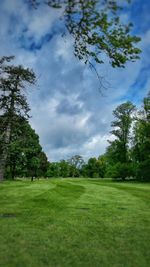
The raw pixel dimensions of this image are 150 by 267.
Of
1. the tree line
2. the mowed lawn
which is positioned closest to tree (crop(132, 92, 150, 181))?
the tree line

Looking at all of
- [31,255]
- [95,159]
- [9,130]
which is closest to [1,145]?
[9,130]

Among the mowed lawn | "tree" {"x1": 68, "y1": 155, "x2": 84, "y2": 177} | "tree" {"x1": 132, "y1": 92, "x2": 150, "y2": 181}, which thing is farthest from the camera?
"tree" {"x1": 68, "y1": 155, "x2": 84, "y2": 177}

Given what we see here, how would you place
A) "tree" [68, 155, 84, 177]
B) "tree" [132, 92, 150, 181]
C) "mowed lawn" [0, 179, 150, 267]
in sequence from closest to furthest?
1. "mowed lawn" [0, 179, 150, 267]
2. "tree" [132, 92, 150, 181]
3. "tree" [68, 155, 84, 177]

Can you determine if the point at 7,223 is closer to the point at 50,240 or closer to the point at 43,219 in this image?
the point at 43,219

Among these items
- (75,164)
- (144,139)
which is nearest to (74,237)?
(144,139)

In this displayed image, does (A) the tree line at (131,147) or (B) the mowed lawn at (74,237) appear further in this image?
(A) the tree line at (131,147)

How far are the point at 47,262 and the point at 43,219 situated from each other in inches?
187

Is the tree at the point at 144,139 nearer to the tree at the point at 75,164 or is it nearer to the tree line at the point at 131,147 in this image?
the tree line at the point at 131,147

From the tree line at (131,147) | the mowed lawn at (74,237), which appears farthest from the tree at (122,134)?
the mowed lawn at (74,237)

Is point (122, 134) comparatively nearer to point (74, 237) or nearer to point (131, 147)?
point (131, 147)

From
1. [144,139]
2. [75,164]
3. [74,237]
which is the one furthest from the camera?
[75,164]

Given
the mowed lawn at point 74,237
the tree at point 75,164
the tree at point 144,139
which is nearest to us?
the mowed lawn at point 74,237

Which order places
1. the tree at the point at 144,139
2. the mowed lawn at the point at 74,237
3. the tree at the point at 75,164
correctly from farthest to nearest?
the tree at the point at 75,164, the tree at the point at 144,139, the mowed lawn at the point at 74,237

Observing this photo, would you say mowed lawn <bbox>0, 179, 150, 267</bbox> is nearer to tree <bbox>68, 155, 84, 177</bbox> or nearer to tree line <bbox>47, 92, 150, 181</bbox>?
tree line <bbox>47, 92, 150, 181</bbox>
